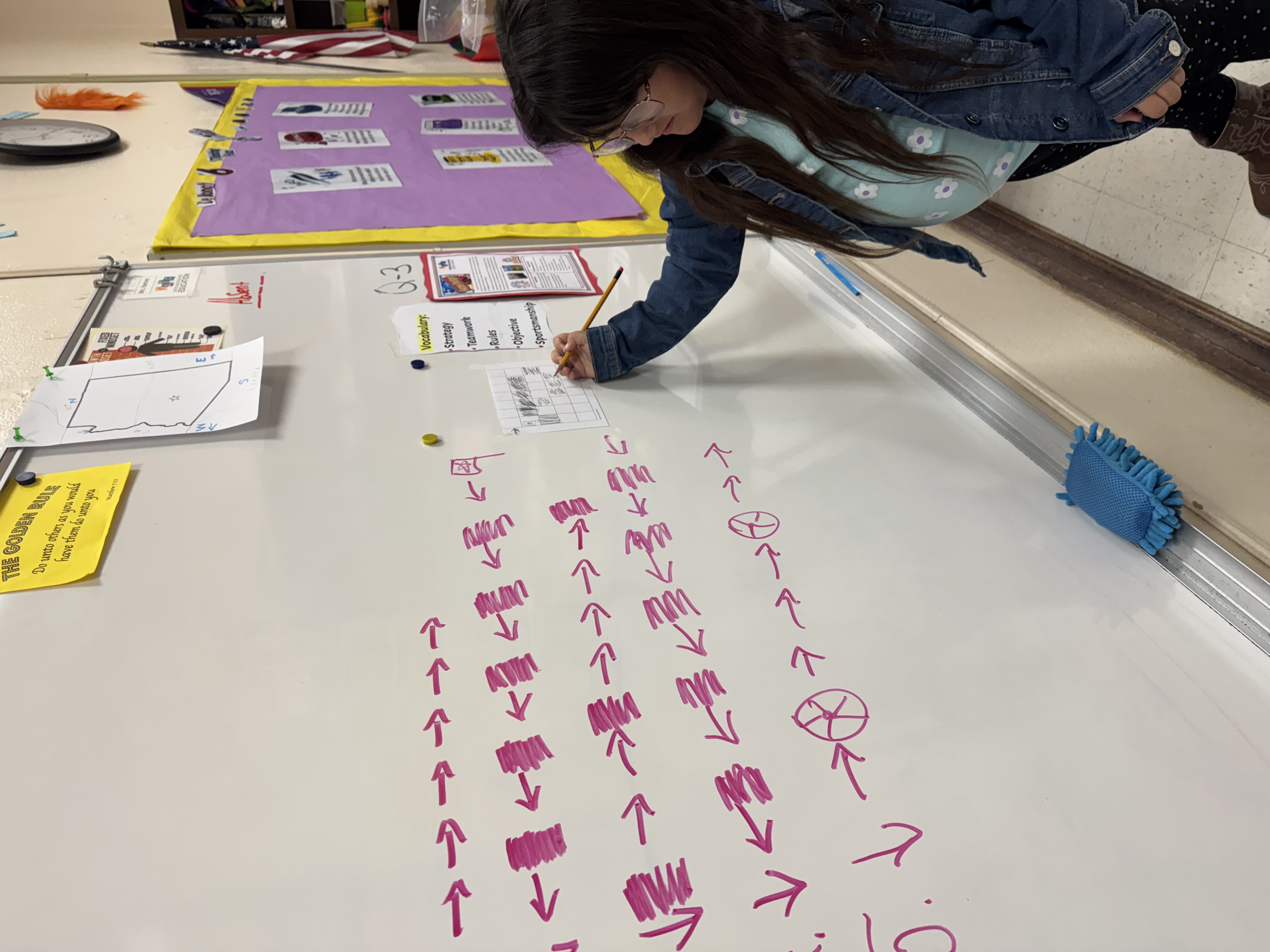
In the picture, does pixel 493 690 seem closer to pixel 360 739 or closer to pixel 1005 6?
pixel 360 739

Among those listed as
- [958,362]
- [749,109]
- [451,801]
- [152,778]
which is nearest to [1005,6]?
[749,109]

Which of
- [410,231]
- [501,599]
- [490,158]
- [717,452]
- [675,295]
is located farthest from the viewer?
[490,158]

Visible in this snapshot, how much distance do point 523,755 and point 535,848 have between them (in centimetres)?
7

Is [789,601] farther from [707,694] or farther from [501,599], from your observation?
[501,599]

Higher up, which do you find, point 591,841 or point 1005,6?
point 1005,6

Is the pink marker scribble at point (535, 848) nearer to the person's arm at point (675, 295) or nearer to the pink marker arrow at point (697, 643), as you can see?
the pink marker arrow at point (697, 643)

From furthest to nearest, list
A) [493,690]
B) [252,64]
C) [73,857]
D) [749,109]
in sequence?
[252,64] → [749,109] → [493,690] → [73,857]

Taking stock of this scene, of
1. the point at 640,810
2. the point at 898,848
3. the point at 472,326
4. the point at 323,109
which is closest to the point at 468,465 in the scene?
the point at 472,326

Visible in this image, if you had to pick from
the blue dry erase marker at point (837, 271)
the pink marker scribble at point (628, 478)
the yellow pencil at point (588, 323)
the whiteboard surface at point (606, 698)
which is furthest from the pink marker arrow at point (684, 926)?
the blue dry erase marker at point (837, 271)

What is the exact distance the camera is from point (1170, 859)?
579 mm

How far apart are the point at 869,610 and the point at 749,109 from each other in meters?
0.48

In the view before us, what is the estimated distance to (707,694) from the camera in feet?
2.18

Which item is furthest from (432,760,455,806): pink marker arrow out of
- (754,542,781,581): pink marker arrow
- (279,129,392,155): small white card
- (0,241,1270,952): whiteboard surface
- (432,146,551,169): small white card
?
(279,129,392,155): small white card

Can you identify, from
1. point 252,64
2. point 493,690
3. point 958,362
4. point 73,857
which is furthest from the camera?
point 252,64
